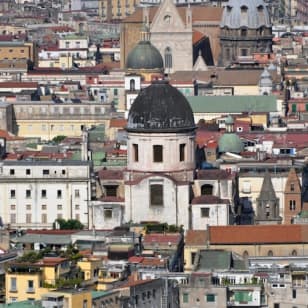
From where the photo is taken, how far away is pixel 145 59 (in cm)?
13825

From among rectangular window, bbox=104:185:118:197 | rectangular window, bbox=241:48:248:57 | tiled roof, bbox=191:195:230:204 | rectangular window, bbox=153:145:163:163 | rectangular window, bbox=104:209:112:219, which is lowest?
rectangular window, bbox=104:209:112:219

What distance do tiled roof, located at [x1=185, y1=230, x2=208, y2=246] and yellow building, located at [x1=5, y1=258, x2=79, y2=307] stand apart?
1228cm

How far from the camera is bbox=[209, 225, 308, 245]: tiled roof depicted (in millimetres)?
87875

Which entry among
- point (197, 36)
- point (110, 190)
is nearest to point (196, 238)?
point (110, 190)

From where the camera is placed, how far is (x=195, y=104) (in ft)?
437

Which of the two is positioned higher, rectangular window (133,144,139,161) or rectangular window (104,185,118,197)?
rectangular window (133,144,139,161)

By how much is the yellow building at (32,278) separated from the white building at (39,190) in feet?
66.9

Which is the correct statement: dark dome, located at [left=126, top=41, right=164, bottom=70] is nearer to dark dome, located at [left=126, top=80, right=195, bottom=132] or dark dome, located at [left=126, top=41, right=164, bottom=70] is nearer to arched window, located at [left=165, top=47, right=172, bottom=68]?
arched window, located at [left=165, top=47, right=172, bottom=68]

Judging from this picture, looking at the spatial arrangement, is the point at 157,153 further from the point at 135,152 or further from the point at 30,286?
the point at 30,286

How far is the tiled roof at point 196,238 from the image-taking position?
86.7 m

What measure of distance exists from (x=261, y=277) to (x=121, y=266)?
3700 mm

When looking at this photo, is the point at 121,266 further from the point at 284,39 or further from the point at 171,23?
the point at 284,39

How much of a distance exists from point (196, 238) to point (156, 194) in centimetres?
441

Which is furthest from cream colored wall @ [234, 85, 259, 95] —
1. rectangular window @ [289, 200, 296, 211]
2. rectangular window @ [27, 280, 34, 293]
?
rectangular window @ [27, 280, 34, 293]
